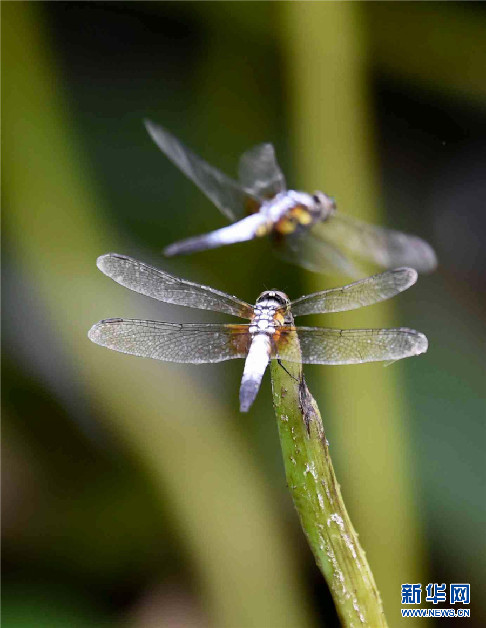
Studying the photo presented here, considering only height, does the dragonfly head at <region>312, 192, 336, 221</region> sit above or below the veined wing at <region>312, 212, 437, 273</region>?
above

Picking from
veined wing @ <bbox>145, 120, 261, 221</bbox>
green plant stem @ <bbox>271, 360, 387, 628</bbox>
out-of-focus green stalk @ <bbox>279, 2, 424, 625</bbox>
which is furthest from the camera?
veined wing @ <bbox>145, 120, 261, 221</bbox>

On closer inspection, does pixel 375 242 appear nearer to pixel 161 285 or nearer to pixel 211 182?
pixel 211 182

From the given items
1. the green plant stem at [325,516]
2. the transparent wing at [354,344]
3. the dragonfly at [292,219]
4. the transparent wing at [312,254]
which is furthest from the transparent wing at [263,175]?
the green plant stem at [325,516]

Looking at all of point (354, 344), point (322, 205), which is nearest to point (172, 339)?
point (354, 344)

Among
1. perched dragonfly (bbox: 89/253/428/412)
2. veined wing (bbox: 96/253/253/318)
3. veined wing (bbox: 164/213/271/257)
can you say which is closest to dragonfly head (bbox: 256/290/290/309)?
perched dragonfly (bbox: 89/253/428/412)

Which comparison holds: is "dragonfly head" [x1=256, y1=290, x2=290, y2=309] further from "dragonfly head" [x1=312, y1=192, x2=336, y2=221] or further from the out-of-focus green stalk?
"dragonfly head" [x1=312, y1=192, x2=336, y2=221]

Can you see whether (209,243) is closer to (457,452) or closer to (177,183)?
(177,183)

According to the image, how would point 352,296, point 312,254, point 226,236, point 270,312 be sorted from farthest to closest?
point 312,254 → point 226,236 → point 352,296 → point 270,312
